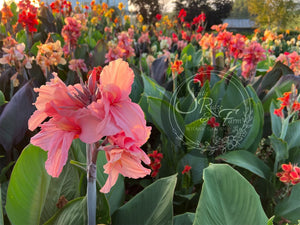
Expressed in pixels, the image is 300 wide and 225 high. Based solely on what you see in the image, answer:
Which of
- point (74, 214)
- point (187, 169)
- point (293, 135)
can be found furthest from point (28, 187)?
point (293, 135)

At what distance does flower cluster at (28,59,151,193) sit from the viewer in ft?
1.32

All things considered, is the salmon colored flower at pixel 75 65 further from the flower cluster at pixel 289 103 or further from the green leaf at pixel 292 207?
the green leaf at pixel 292 207

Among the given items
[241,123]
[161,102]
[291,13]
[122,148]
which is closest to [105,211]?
[122,148]

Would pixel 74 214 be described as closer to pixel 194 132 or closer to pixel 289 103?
pixel 194 132

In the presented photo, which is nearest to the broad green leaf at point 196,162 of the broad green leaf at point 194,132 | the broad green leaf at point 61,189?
the broad green leaf at point 194,132

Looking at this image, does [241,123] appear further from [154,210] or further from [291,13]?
[291,13]

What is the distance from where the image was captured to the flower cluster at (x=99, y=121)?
404 millimetres

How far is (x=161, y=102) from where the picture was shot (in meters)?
1.19

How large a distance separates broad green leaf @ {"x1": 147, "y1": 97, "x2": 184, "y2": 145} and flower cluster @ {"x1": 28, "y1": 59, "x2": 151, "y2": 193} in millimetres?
748

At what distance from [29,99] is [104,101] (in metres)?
0.79

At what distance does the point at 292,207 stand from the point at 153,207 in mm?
628

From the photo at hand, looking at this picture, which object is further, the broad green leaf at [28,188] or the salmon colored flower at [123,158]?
the broad green leaf at [28,188]

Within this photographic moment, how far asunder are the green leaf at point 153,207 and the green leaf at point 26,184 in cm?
21

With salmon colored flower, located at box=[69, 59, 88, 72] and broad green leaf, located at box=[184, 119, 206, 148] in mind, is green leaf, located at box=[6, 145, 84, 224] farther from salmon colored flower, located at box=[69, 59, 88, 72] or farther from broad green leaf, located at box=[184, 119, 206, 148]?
salmon colored flower, located at box=[69, 59, 88, 72]
